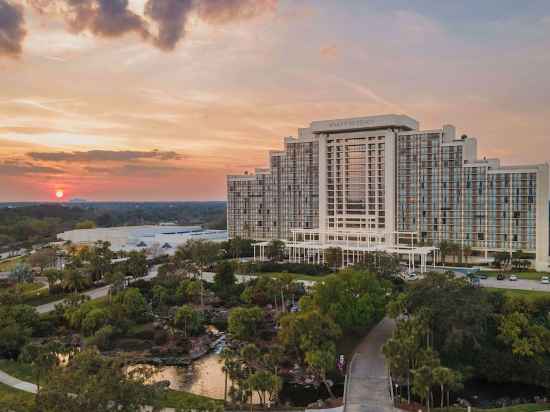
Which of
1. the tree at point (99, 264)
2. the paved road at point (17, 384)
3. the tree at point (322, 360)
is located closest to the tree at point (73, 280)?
the tree at point (99, 264)

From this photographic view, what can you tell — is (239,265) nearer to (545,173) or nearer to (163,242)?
(163,242)

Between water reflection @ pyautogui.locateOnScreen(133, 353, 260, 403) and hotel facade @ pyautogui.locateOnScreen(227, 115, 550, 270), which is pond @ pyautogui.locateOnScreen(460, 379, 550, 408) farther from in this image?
hotel facade @ pyautogui.locateOnScreen(227, 115, 550, 270)

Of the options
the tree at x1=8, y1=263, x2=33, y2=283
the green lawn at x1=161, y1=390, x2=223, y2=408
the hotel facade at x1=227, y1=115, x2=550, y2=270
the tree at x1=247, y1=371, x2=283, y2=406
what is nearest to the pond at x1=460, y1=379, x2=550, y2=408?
the tree at x1=247, y1=371, x2=283, y2=406

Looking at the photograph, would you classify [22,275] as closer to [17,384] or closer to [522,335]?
[17,384]

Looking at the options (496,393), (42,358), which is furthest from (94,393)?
(496,393)

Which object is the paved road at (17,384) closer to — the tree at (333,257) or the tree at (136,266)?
the tree at (136,266)

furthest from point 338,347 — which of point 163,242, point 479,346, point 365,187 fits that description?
point 163,242
